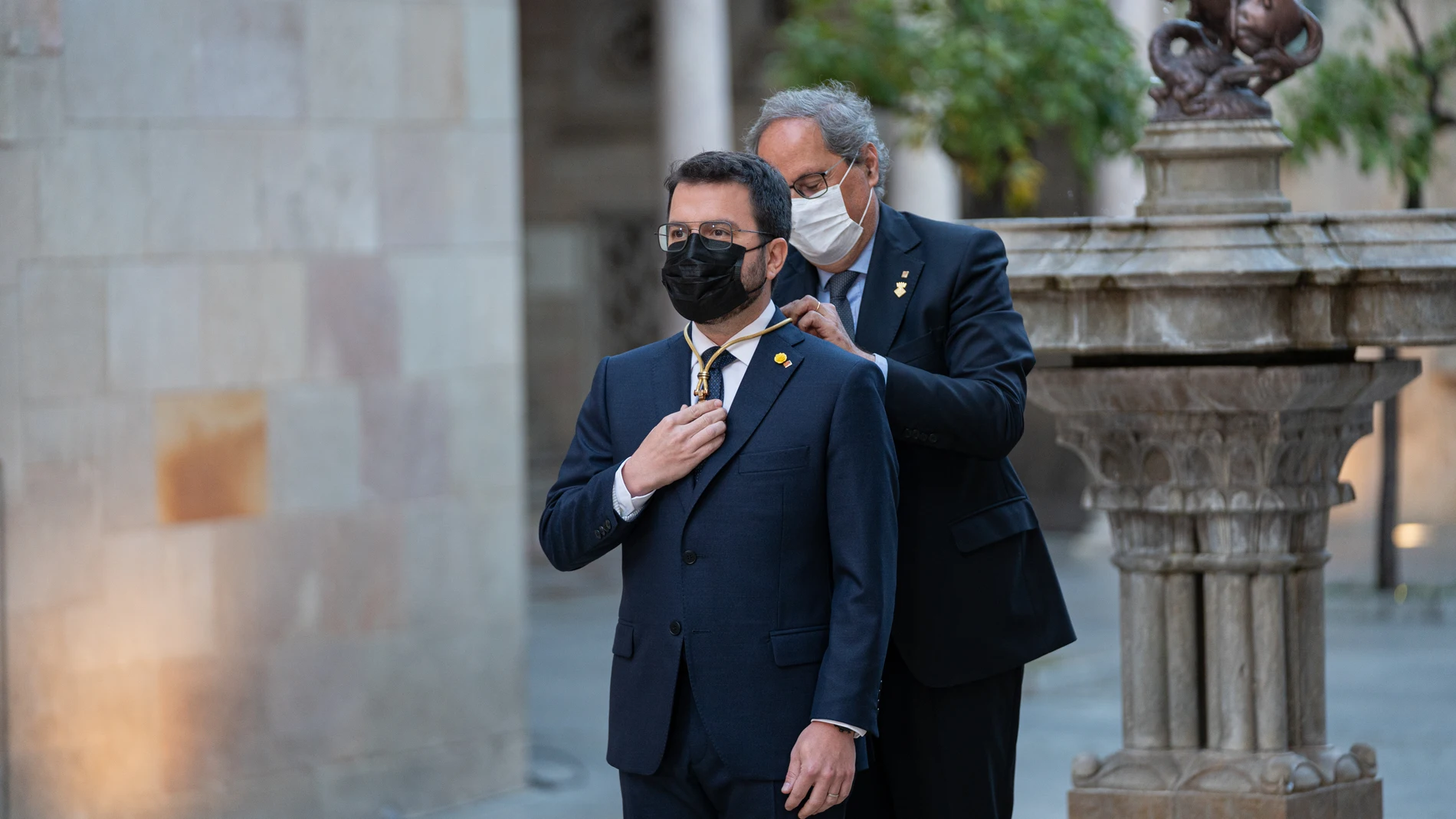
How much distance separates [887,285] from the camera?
3.60 meters

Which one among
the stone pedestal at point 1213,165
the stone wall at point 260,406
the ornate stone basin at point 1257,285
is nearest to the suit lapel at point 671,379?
the ornate stone basin at point 1257,285

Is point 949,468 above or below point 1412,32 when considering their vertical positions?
below

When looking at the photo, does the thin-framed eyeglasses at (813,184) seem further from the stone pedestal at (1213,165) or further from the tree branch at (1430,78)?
the tree branch at (1430,78)

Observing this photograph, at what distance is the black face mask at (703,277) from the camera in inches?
124

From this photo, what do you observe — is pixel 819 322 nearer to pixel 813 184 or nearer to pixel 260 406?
pixel 813 184

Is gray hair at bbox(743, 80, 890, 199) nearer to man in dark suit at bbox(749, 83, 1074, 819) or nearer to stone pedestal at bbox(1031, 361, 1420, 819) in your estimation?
man in dark suit at bbox(749, 83, 1074, 819)

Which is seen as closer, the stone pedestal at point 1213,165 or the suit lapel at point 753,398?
the suit lapel at point 753,398

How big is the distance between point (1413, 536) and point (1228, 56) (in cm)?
1202

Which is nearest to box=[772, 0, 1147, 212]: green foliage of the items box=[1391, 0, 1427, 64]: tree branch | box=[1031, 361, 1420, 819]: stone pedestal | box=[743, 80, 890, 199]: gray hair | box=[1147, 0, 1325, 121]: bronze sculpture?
box=[1391, 0, 1427, 64]: tree branch

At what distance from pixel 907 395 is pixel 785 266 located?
519 millimetres

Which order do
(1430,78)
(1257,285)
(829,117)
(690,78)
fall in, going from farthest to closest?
(690,78)
(1430,78)
(1257,285)
(829,117)

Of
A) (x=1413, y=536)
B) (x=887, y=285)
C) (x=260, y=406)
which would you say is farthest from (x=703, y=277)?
(x=1413, y=536)

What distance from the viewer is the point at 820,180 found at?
3.52 meters

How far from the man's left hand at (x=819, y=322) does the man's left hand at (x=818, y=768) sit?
0.64 meters
